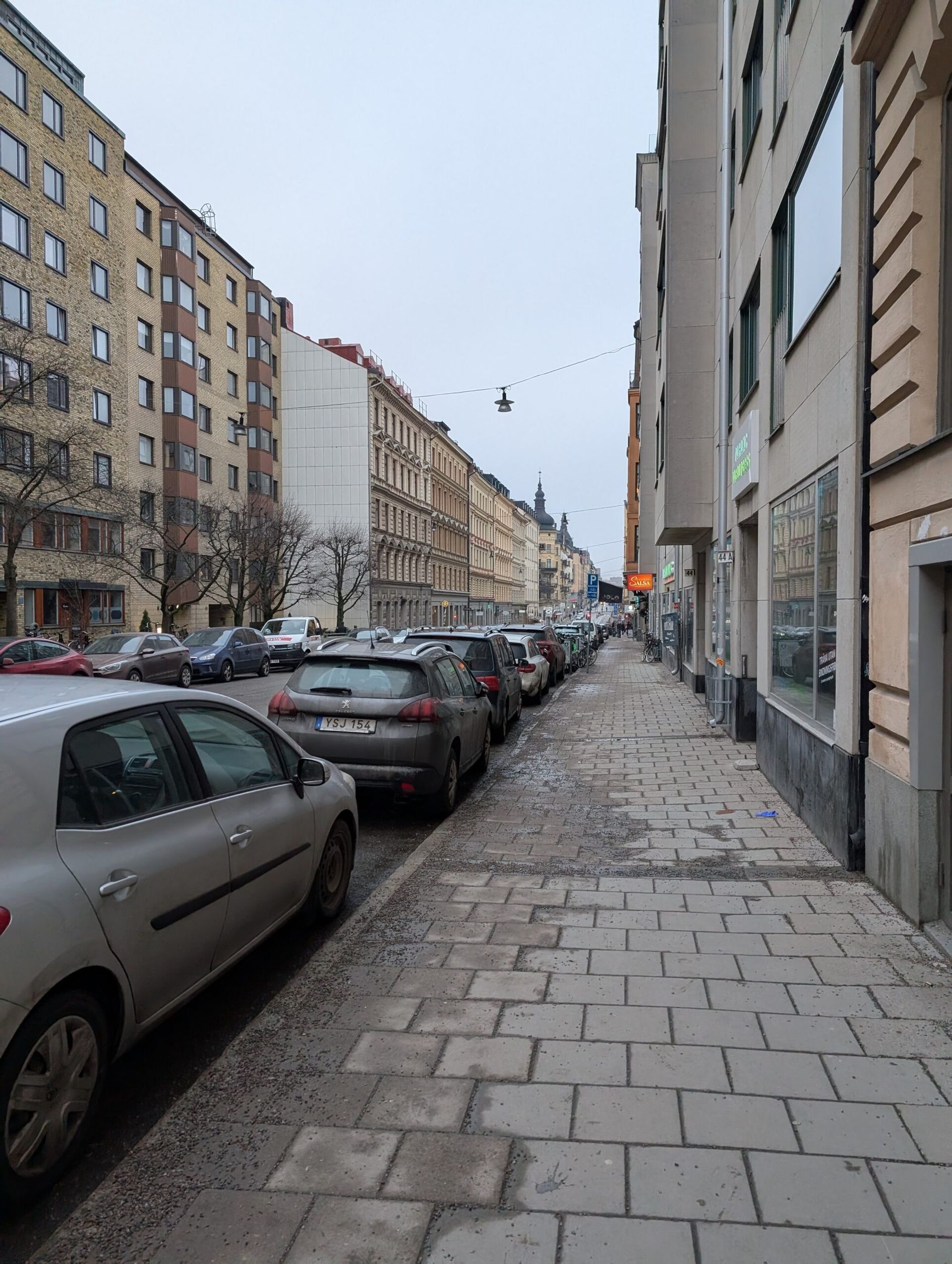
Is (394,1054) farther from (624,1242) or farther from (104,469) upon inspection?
(104,469)

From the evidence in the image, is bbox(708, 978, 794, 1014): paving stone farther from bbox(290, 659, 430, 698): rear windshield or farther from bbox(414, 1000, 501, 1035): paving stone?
bbox(290, 659, 430, 698): rear windshield

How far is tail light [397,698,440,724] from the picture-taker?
7.69 metres

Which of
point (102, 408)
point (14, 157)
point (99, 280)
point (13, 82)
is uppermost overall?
point (13, 82)

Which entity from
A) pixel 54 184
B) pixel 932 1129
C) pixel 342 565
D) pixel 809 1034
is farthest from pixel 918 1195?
pixel 342 565

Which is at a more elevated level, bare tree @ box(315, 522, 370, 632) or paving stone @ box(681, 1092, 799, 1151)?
bare tree @ box(315, 522, 370, 632)

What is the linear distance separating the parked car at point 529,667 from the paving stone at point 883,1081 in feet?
47.6

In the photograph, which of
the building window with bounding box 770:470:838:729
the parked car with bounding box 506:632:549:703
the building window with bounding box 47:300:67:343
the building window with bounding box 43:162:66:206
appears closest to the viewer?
the building window with bounding box 770:470:838:729

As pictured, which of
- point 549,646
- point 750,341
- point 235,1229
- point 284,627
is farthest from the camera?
point 284,627

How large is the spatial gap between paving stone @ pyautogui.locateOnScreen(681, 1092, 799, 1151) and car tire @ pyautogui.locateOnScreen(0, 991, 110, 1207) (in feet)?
6.34

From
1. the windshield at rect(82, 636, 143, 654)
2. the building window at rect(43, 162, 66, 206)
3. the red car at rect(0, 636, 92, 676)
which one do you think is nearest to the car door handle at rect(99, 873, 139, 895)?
the red car at rect(0, 636, 92, 676)

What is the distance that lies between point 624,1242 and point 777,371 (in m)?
8.56

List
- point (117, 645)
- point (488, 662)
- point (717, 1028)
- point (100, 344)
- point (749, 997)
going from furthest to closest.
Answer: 1. point (100, 344)
2. point (117, 645)
3. point (488, 662)
4. point (749, 997)
5. point (717, 1028)

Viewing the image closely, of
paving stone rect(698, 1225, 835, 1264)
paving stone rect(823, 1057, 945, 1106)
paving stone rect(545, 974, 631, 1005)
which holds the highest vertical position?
paving stone rect(823, 1057, 945, 1106)

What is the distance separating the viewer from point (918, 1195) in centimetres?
271
